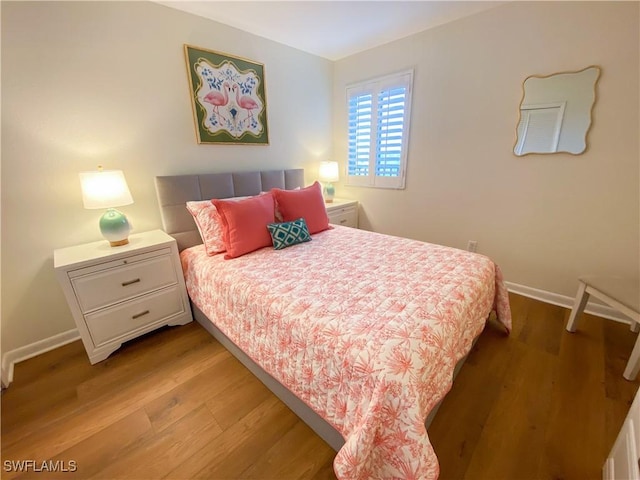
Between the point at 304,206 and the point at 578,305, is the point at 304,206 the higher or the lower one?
the higher one

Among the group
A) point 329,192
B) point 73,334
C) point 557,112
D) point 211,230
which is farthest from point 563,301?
point 73,334

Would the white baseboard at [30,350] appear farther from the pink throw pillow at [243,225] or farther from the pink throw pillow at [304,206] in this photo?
the pink throw pillow at [304,206]

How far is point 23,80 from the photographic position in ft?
4.92

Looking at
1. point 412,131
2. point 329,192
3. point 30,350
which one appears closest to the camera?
point 30,350

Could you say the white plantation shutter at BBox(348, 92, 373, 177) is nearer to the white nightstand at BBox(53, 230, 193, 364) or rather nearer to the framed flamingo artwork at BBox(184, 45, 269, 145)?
the framed flamingo artwork at BBox(184, 45, 269, 145)

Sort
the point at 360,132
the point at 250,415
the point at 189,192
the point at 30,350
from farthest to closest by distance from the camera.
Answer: the point at 360,132
the point at 189,192
the point at 30,350
the point at 250,415

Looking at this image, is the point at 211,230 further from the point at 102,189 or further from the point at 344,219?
the point at 344,219

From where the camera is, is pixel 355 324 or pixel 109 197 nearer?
pixel 355 324

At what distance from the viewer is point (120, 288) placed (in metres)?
1.68

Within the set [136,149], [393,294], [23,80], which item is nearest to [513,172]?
[393,294]

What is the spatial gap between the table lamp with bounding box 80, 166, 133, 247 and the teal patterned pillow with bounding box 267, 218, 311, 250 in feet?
3.20

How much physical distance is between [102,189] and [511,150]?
121 inches

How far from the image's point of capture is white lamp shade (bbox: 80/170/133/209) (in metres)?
1.58

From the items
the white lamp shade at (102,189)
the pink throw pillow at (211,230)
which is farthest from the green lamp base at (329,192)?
the white lamp shade at (102,189)
